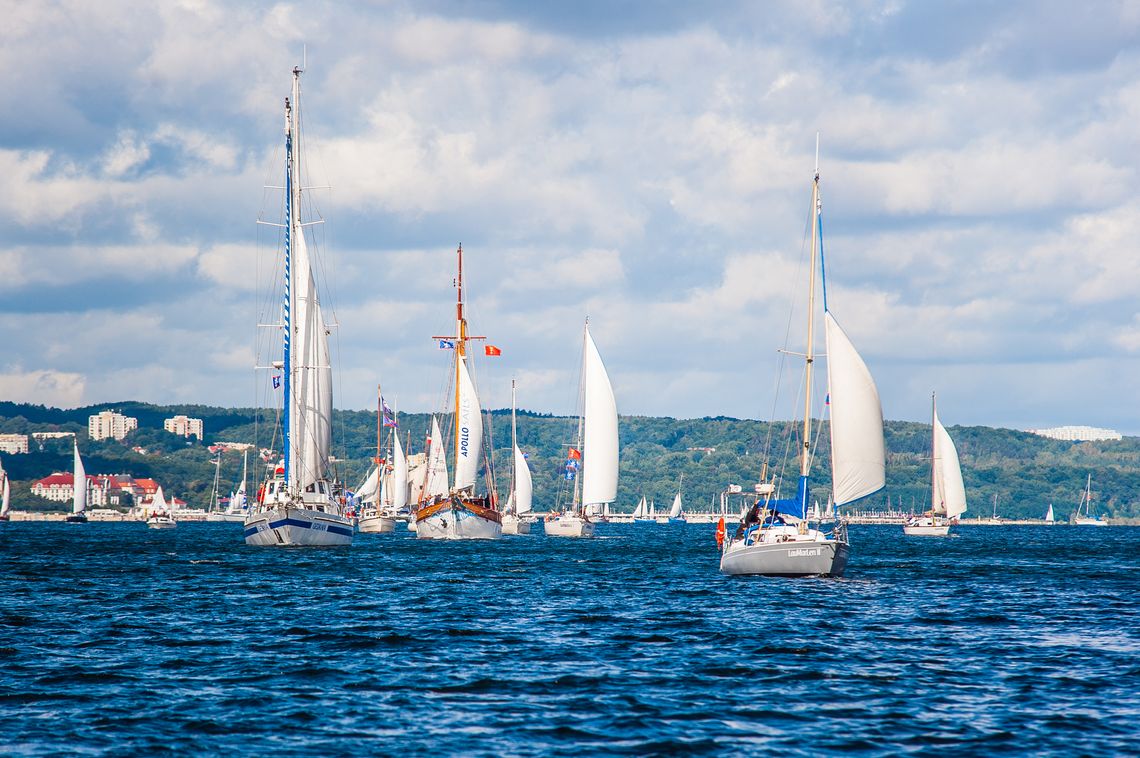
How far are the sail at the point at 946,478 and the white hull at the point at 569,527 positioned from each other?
52392mm

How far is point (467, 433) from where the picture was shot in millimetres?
108438

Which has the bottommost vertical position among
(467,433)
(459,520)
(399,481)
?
(459,520)

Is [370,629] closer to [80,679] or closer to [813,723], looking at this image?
[80,679]

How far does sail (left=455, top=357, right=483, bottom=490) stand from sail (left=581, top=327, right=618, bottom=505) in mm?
8415

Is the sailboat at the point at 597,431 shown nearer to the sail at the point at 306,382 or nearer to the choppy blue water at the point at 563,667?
the sail at the point at 306,382

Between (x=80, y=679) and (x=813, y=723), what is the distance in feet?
49.6

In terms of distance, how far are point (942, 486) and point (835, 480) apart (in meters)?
127

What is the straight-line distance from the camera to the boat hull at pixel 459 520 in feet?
349

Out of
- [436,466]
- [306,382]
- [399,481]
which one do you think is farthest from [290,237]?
[399,481]

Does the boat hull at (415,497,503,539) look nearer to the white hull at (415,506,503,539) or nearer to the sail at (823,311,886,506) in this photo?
the white hull at (415,506,503,539)

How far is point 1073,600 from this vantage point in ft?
168

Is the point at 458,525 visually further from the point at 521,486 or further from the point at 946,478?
the point at 946,478

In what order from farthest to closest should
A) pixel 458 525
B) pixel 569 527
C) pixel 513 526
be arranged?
pixel 513 526, pixel 569 527, pixel 458 525

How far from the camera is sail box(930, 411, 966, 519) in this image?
168500 mm
